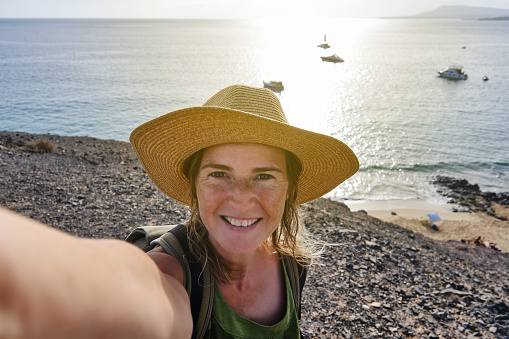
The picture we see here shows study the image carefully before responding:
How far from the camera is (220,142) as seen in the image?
6.48 feet

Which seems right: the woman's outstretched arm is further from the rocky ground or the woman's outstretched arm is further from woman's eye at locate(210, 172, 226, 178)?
the rocky ground

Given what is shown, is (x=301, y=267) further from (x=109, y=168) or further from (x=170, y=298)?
(x=109, y=168)

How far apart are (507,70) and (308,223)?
77761 mm

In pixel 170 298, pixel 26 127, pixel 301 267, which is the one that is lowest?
pixel 26 127

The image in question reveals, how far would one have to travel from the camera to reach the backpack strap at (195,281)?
1.76 m

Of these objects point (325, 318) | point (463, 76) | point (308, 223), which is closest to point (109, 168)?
point (308, 223)

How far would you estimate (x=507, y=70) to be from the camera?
6619cm

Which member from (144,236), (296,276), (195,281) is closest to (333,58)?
(296,276)

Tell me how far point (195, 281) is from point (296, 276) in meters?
0.86

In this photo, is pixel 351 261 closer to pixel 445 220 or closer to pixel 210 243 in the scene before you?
pixel 210 243

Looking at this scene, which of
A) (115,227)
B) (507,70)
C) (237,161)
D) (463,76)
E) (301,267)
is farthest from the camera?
(507,70)

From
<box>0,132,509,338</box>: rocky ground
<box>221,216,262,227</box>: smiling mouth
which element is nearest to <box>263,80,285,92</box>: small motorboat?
<box>0,132,509,338</box>: rocky ground

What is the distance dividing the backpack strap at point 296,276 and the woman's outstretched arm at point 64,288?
1.84 meters

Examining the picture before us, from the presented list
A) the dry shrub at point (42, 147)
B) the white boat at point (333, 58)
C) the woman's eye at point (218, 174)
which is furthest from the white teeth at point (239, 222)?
the white boat at point (333, 58)
